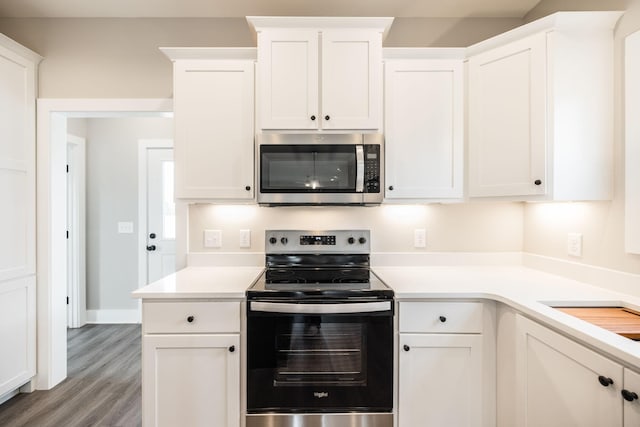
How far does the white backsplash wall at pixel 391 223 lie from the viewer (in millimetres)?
2350

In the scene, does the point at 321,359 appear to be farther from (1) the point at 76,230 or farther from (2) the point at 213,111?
(1) the point at 76,230

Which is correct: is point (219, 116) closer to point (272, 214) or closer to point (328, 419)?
point (272, 214)

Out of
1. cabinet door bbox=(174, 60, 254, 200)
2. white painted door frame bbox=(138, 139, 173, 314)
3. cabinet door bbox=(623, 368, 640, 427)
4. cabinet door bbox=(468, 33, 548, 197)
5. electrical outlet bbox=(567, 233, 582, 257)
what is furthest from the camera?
white painted door frame bbox=(138, 139, 173, 314)

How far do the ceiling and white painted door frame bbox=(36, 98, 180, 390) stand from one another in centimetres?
59

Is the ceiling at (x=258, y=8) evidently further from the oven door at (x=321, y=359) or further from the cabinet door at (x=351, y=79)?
the oven door at (x=321, y=359)

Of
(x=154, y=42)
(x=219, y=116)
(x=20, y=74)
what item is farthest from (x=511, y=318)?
(x=20, y=74)

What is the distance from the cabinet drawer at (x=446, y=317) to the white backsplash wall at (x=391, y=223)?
0.70 m

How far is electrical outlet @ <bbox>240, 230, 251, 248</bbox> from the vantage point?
7.67ft

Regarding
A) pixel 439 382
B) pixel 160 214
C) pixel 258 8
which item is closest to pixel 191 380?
pixel 439 382

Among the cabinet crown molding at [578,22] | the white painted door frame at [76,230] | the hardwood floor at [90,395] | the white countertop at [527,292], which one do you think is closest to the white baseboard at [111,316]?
the white painted door frame at [76,230]

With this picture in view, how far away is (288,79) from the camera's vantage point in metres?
1.96

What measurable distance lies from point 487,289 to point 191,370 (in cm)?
153

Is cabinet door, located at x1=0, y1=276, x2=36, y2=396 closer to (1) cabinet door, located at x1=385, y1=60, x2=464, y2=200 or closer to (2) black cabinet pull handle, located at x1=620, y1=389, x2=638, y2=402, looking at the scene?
(1) cabinet door, located at x1=385, y1=60, x2=464, y2=200

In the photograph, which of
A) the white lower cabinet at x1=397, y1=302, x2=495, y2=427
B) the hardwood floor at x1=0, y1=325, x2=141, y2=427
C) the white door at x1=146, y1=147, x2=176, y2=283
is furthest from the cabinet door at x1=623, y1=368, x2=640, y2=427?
the white door at x1=146, y1=147, x2=176, y2=283
